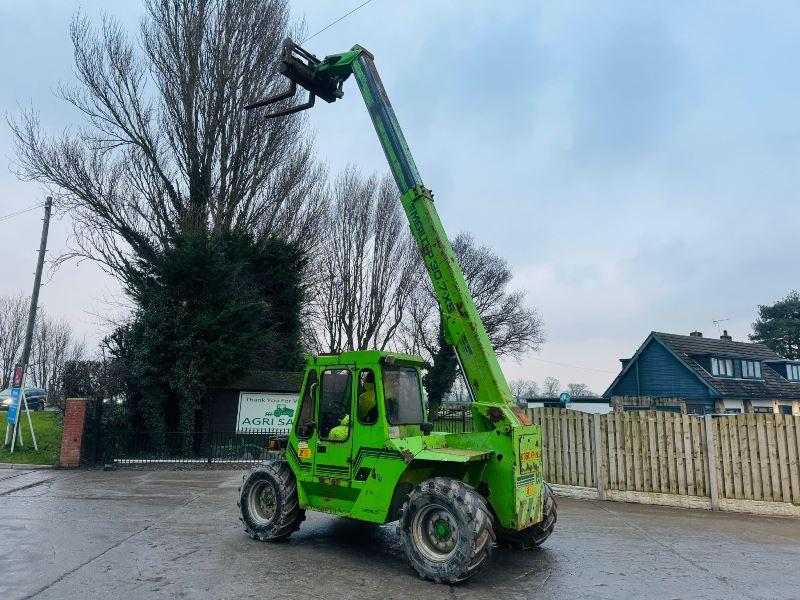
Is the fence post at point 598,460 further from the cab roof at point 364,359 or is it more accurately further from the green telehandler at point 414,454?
the cab roof at point 364,359

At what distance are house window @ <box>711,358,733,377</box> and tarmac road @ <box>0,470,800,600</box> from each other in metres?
22.5

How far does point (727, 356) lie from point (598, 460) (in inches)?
932

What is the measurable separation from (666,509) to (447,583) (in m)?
6.43

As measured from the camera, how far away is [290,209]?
→ 76.7 feet

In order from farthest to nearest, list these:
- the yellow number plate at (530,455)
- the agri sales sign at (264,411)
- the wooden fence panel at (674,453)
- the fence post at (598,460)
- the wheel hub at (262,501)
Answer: the agri sales sign at (264,411) → the fence post at (598,460) → the wooden fence panel at (674,453) → the wheel hub at (262,501) → the yellow number plate at (530,455)

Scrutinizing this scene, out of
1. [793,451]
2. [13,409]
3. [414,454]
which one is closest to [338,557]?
[414,454]

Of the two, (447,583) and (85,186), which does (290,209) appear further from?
(447,583)

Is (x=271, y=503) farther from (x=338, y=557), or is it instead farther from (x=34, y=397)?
(x=34, y=397)

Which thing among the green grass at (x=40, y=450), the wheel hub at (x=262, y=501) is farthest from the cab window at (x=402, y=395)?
the green grass at (x=40, y=450)

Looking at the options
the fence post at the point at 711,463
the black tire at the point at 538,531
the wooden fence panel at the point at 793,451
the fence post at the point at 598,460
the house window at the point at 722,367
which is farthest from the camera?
the house window at the point at 722,367

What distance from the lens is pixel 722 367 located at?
29.2 meters

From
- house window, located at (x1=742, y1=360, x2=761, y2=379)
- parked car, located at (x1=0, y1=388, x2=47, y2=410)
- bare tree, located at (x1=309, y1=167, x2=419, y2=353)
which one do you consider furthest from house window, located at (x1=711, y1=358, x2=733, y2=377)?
parked car, located at (x1=0, y1=388, x2=47, y2=410)

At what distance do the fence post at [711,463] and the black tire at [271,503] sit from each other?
7.68 m

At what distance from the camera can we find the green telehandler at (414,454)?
17.8 ft
